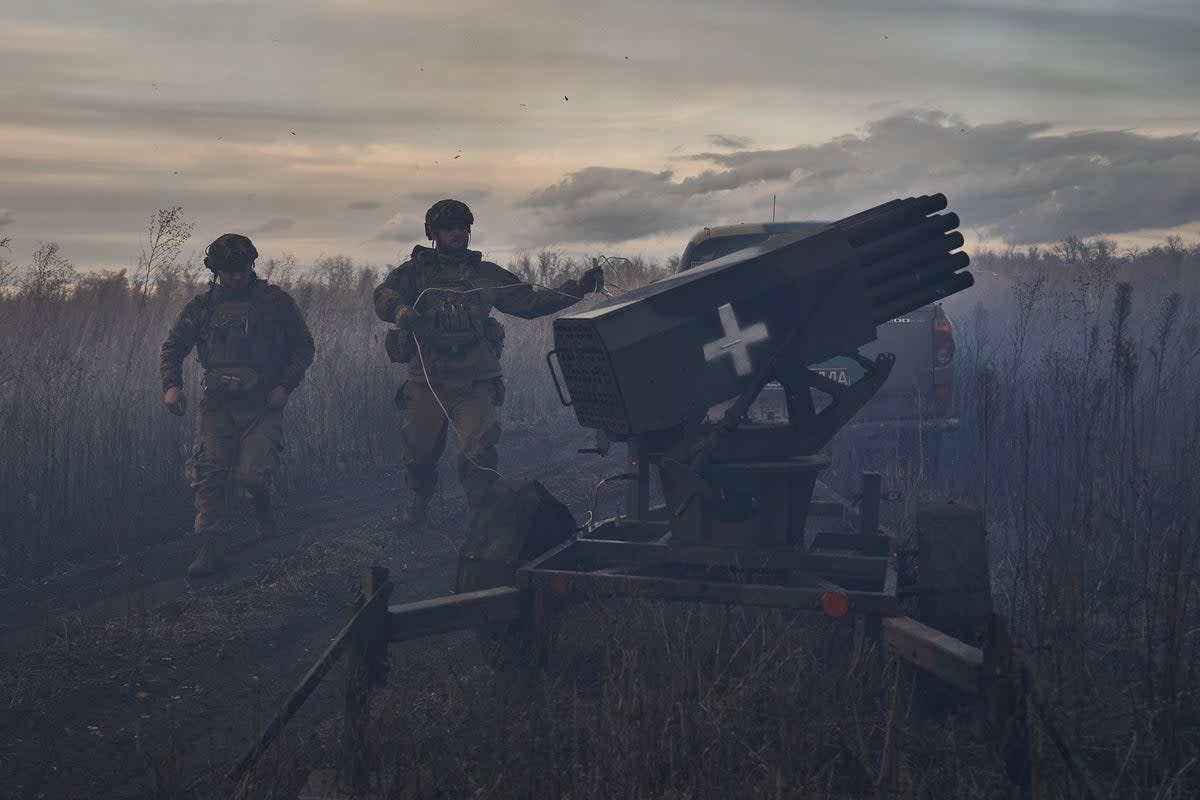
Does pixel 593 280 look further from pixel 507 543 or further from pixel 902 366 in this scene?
pixel 902 366

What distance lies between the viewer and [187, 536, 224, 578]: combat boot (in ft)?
22.4

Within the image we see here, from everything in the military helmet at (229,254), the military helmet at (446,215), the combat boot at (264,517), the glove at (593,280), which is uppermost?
the military helmet at (446,215)

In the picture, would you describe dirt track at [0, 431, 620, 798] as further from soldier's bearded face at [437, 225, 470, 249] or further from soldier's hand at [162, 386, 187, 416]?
soldier's bearded face at [437, 225, 470, 249]

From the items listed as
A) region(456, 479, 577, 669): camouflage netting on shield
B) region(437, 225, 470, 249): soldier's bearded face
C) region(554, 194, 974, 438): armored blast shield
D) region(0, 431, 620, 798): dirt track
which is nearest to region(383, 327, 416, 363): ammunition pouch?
region(437, 225, 470, 249): soldier's bearded face

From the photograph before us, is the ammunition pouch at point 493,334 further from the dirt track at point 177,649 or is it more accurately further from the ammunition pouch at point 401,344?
the dirt track at point 177,649

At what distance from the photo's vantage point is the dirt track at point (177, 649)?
3.91m

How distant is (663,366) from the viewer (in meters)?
4.10

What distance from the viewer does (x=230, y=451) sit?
25.0 feet

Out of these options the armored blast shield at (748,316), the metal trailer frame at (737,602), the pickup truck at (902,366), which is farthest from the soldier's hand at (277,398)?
the armored blast shield at (748,316)

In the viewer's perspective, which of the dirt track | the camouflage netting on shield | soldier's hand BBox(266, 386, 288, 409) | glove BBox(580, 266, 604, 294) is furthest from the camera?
soldier's hand BBox(266, 386, 288, 409)

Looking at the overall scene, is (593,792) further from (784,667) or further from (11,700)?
(11,700)

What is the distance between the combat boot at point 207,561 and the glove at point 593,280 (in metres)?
2.94

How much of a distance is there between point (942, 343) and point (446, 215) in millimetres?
3728

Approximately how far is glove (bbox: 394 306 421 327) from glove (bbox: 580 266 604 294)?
4.59 feet
